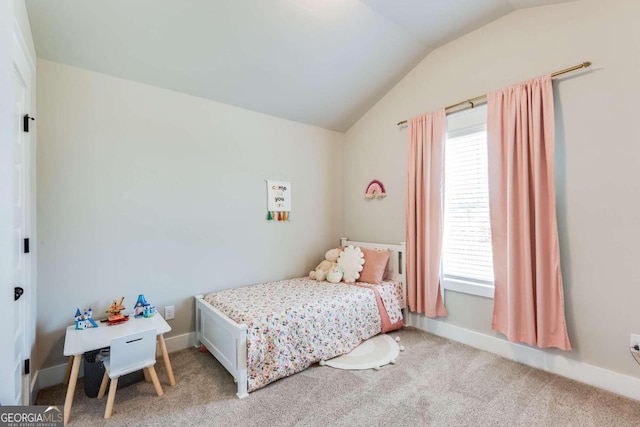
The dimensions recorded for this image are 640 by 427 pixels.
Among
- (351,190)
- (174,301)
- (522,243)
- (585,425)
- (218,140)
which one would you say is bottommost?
(585,425)

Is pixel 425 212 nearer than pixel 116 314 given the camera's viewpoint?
No

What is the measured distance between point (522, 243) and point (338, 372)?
1.70 meters

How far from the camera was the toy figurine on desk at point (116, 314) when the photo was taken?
2098mm

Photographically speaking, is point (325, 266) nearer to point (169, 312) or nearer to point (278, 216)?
point (278, 216)

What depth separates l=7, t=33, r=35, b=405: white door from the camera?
1.49 meters

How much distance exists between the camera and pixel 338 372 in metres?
2.21

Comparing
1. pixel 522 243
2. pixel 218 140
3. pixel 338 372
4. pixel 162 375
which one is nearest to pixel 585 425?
pixel 522 243

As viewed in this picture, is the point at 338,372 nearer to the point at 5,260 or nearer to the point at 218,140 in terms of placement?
the point at 5,260

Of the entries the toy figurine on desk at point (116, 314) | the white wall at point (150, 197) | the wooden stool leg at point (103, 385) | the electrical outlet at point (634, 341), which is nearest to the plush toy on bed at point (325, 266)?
the white wall at point (150, 197)

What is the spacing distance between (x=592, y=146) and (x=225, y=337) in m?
2.89

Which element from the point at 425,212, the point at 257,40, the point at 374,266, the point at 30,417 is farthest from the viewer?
the point at 374,266

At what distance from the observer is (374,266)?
3.07 metres

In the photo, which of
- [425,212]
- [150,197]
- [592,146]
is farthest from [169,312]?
[592,146]

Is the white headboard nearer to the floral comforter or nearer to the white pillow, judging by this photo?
the floral comforter
